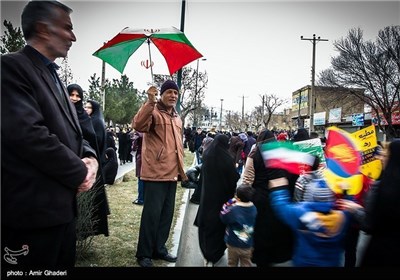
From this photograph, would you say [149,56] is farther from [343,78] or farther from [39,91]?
[343,78]

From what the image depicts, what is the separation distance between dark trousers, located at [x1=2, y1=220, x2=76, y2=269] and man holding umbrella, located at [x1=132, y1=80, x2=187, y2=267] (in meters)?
1.61

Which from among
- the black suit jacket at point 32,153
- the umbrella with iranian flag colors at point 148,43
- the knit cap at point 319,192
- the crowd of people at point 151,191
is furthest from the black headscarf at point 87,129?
the knit cap at point 319,192

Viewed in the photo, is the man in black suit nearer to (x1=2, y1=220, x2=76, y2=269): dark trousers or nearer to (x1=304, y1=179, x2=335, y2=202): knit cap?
(x1=2, y1=220, x2=76, y2=269): dark trousers

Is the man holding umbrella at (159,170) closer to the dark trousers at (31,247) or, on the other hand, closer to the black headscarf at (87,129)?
the black headscarf at (87,129)

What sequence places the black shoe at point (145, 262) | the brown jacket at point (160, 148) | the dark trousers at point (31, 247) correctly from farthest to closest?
the brown jacket at point (160, 148)
the black shoe at point (145, 262)
the dark trousers at point (31, 247)

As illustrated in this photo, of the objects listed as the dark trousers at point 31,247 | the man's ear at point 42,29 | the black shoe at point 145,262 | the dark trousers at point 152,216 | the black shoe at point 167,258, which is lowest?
the black shoe at point 167,258

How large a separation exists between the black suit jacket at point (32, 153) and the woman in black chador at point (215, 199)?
5.82 ft

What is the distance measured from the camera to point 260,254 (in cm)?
257

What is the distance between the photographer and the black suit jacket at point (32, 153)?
1350 mm

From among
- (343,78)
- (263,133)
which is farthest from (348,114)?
(263,133)

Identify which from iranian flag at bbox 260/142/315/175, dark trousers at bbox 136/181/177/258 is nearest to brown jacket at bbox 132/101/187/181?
dark trousers at bbox 136/181/177/258

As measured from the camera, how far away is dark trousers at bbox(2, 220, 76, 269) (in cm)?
146

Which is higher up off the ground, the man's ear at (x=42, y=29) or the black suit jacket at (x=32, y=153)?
the man's ear at (x=42, y=29)

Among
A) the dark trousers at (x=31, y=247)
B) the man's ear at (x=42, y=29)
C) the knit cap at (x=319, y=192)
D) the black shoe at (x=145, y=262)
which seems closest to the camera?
the dark trousers at (x=31, y=247)
